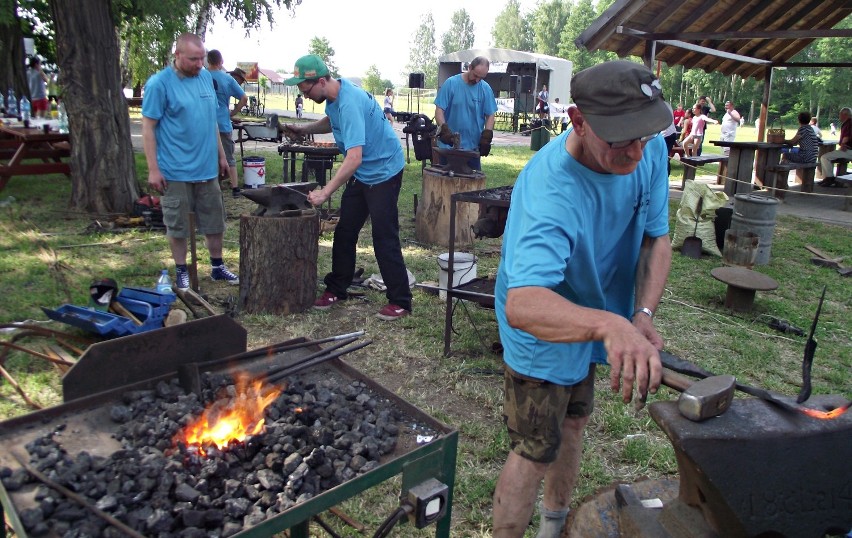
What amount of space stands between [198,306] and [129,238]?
2.78m

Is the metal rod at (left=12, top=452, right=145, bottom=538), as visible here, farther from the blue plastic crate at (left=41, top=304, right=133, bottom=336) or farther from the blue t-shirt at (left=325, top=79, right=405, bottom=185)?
the blue t-shirt at (left=325, top=79, right=405, bottom=185)

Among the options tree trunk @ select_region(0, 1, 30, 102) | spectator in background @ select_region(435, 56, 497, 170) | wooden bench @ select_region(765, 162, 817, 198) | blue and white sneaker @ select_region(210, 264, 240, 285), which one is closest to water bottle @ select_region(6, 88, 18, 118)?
tree trunk @ select_region(0, 1, 30, 102)

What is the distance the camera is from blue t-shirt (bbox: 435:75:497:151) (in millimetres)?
7719

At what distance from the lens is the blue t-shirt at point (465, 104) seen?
772cm

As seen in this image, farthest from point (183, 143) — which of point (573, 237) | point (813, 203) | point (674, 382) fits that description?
point (813, 203)

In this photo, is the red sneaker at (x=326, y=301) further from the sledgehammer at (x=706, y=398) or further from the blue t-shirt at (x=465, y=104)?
the sledgehammer at (x=706, y=398)

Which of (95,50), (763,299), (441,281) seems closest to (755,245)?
(763,299)

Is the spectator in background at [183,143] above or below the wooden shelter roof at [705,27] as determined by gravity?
below

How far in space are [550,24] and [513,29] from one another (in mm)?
9682

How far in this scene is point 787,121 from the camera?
1897 inches

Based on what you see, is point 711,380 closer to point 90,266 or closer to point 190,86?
point 190,86

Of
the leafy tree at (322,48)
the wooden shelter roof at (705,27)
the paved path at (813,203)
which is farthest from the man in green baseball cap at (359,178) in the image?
the leafy tree at (322,48)

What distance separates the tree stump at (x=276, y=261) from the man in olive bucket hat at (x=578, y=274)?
10.2 feet

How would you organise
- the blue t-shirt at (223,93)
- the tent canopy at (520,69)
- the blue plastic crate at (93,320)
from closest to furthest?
1. the blue plastic crate at (93,320)
2. the blue t-shirt at (223,93)
3. the tent canopy at (520,69)
